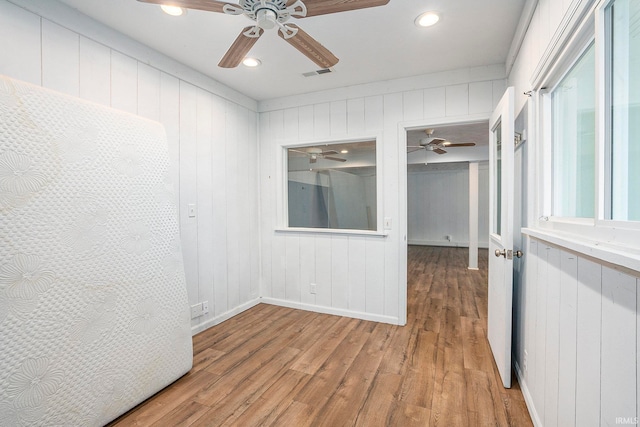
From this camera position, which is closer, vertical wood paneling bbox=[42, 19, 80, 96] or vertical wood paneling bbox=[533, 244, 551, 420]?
vertical wood paneling bbox=[533, 244, 551, 420]

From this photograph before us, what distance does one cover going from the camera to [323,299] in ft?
11.3

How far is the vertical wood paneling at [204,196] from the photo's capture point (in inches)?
114

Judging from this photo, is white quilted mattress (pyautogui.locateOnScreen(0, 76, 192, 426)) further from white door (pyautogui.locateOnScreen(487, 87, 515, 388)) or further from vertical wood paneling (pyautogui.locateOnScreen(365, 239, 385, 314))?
white door (pyautogui.locateOnScreen(487, 87, 515, 388))

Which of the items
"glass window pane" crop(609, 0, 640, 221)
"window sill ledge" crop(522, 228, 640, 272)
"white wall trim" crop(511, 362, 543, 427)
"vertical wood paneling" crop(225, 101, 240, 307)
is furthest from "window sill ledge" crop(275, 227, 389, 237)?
"glass window pane" crop(609, 0, 640, 221)

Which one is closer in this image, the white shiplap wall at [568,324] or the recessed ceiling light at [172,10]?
the white shiplap wall at [568,324]

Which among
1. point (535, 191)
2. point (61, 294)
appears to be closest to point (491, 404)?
point (535, 191)

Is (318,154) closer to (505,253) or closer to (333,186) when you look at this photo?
(333,186)

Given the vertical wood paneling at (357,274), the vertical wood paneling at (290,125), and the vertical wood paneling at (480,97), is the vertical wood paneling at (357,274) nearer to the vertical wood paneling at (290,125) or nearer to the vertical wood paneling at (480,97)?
the vertical wood paneling at (290,125)

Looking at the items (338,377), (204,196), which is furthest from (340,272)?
(204,196)

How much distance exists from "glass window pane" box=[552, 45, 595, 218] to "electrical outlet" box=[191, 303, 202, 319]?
2946 mm

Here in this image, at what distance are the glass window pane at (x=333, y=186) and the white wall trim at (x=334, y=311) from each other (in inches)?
37.5

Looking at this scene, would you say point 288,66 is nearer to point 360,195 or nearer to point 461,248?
point 360,195

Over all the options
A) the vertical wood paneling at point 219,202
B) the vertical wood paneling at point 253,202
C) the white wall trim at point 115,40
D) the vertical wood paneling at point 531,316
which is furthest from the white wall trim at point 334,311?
the white wall trim at point 115,40

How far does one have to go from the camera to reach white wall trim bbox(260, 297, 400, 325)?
313cm
